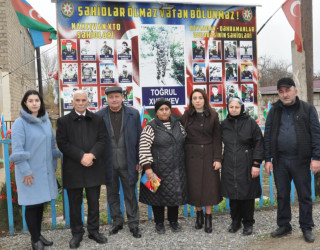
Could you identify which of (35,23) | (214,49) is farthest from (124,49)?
(214,49)

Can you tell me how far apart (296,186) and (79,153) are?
2.36m

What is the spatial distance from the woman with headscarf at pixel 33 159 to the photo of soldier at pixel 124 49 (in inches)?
58.7

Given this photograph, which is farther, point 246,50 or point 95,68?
point 246,50

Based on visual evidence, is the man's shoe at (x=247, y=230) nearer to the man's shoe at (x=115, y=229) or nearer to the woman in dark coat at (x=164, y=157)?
the woman in dark coat at (x=164, y=157)

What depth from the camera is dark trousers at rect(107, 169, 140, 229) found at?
4.14 meters

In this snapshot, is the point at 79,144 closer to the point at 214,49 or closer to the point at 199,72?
the point at 199,72

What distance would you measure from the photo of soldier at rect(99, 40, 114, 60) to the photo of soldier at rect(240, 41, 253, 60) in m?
1.92

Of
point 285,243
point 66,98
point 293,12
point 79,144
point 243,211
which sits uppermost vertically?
point 293,12

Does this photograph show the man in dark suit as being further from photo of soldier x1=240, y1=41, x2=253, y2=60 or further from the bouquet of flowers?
photo of soldier x1=240, y1=41, x2=253, y2=60

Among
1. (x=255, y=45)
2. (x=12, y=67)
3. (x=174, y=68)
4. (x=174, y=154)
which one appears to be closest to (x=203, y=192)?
(x=174, y=154)

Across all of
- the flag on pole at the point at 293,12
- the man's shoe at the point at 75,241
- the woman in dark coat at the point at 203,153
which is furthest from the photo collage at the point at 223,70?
the man's shoe at the point at 75,241

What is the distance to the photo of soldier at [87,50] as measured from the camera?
465 cm

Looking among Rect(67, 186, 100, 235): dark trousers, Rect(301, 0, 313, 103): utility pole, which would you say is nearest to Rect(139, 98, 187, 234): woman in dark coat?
Rect(67, 186, 100, 235): dark trousers

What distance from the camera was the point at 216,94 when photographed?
Result: 5.17 m
